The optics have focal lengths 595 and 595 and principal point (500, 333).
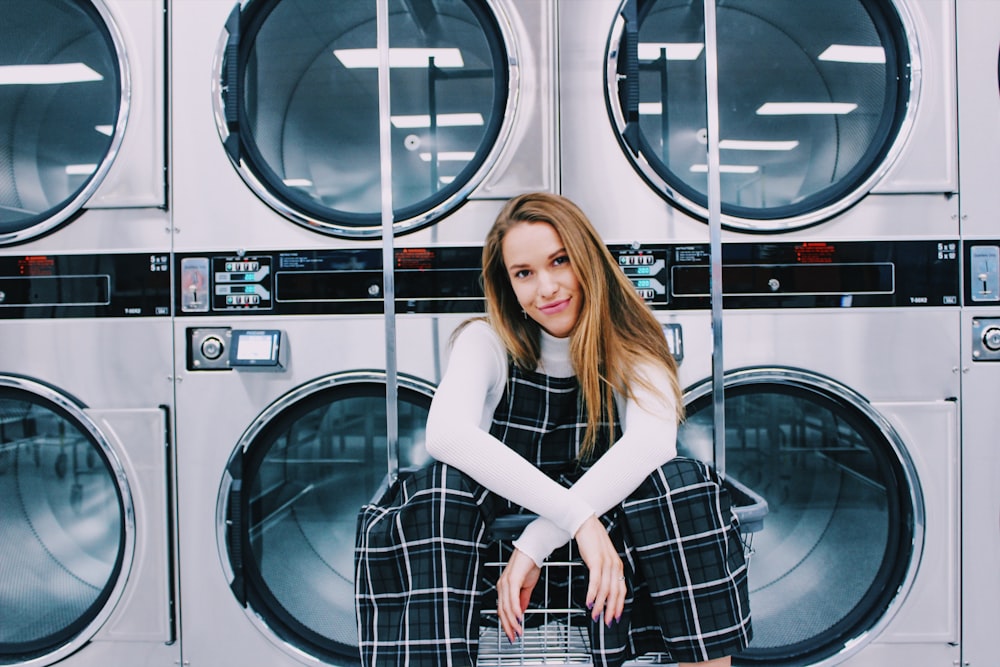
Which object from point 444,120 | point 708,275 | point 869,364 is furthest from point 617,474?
point 444,120

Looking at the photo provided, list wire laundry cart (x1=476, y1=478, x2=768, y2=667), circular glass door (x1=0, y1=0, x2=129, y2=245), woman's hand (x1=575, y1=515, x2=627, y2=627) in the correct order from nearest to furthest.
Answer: woman's hand (x1=575, y1=515, x2=627, y2=627) → wire laundry cart (x1=476, y1=478, x2=768, y2=667) → circular glass door (x1=0, y1=0, x2=129, y2=245)

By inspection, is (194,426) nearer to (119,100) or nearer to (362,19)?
(119,100)

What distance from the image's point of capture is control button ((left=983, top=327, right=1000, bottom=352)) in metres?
1.42

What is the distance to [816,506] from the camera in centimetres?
157

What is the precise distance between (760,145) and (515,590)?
123cm

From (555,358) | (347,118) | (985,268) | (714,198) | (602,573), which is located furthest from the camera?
(347,118)

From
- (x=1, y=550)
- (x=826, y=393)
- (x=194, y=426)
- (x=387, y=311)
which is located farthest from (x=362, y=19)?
(x=1, y=550)

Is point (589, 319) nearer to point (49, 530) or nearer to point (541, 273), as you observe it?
point (541, 273)

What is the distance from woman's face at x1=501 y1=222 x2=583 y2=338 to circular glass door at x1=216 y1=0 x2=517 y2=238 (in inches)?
15.5

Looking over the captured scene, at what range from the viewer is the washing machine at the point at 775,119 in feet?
4.67

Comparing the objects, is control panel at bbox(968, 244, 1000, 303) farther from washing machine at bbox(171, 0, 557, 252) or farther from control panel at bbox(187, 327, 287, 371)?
control panel at bbox(187, 327, 287, 371)

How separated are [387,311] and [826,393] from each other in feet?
3.54

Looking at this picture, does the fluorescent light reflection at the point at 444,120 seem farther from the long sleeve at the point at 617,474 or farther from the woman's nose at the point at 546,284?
the long sleeve at the point at 617,474

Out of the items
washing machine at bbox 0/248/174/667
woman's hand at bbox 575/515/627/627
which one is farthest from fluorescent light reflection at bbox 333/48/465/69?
woman's hand at bbox 575/515/627/627
